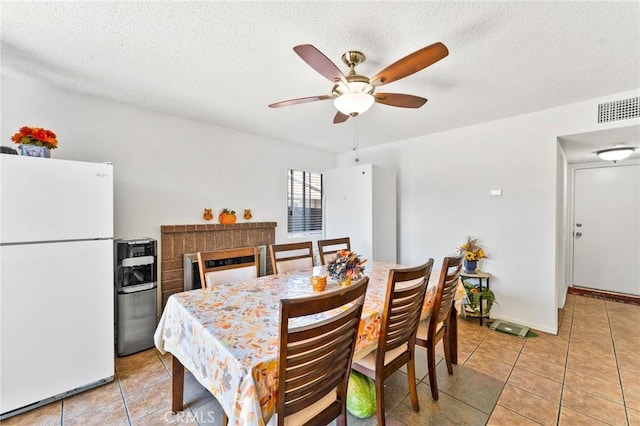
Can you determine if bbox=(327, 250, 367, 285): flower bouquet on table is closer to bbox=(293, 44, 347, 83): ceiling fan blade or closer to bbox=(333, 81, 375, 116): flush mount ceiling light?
bbox=(333, 81, 375, 116): flush mount ceiling light

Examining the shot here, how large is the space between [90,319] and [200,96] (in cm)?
204

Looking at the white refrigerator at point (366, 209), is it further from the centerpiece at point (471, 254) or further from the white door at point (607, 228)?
the white door at point (607, 228)

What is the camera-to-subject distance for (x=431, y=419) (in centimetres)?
167

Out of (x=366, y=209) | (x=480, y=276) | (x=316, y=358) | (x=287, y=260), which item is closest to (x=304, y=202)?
(x=366, y=209)

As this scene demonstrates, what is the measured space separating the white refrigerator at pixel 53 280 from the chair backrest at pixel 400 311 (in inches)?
80.4

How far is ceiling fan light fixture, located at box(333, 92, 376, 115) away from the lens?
1.68 m

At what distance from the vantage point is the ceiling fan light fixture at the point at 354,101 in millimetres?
1679

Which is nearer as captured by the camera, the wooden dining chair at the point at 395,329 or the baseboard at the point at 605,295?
the wooden dining chair at the point at 395,329

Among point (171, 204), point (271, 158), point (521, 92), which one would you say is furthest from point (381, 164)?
point (171, 204)

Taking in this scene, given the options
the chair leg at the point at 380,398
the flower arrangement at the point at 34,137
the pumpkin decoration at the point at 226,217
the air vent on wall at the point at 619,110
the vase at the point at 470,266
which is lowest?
the chair leg at the point at 380,398

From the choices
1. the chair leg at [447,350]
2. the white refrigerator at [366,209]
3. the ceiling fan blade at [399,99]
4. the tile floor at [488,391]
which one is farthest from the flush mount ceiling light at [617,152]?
the chair leg at [447,350]

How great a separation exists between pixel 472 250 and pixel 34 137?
4.24 metres

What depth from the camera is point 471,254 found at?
316 cm

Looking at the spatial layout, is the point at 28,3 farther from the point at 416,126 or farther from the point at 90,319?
the point at 416,126
